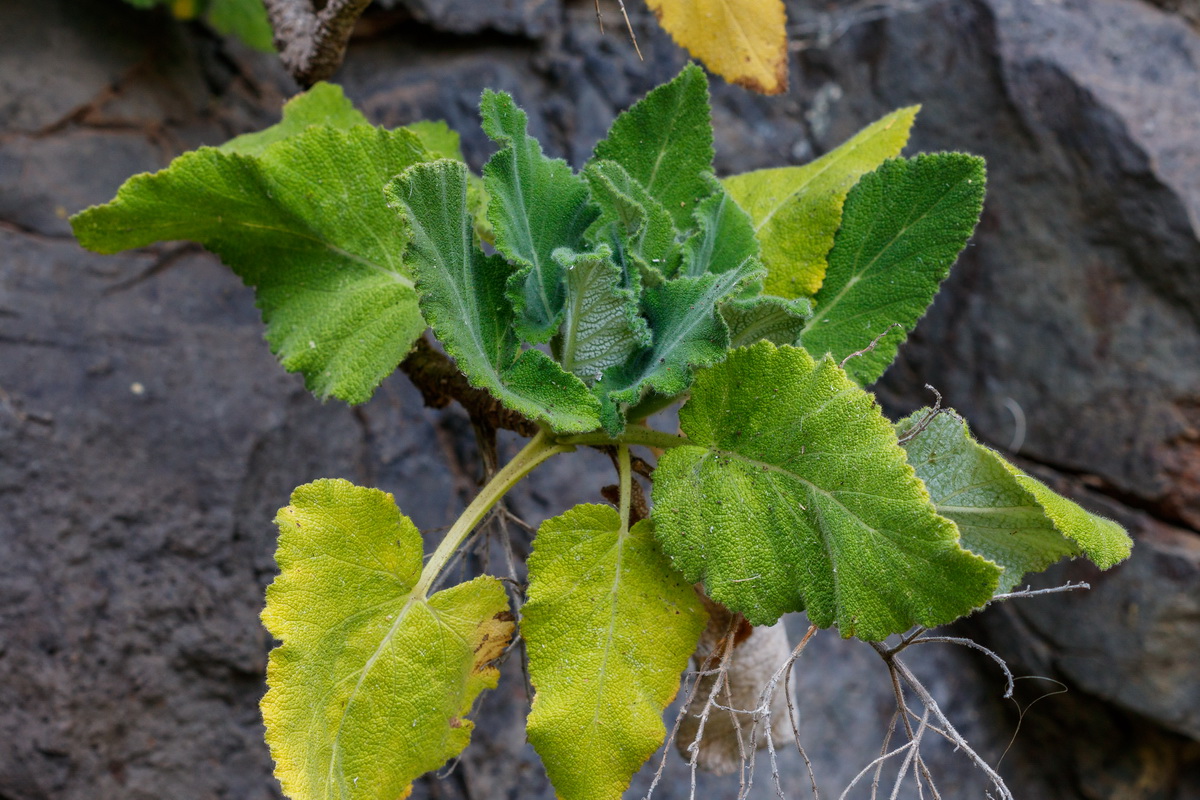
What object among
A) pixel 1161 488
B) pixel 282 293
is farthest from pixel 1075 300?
pixel 282 293

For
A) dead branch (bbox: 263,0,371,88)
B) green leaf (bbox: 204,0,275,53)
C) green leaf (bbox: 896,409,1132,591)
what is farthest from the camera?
green leaf (bbox: 204,0,275,53)

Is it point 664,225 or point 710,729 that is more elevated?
point 664,225

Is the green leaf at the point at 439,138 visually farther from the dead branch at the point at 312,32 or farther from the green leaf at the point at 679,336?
the green leaf at the point at 679,336

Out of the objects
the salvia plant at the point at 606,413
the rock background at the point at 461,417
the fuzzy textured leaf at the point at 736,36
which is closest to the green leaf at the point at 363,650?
the salvia plant at the point at 606,413

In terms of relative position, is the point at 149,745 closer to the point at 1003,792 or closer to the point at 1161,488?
the point at 1003,792

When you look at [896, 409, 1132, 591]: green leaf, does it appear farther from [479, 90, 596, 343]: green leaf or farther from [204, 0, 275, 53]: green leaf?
[204, 0, 275, 53]: green leaf

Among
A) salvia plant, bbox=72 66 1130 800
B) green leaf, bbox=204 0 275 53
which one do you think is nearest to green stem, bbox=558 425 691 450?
salvia plant, bbox=72 66 1130 800
